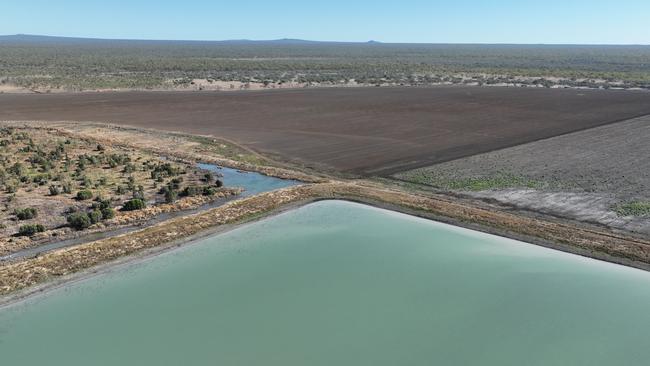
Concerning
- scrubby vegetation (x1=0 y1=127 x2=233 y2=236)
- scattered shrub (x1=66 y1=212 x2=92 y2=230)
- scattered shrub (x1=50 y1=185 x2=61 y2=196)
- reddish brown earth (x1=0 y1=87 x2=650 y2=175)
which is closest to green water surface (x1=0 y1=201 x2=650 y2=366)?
scattered shrub (x1=66 y1=212 x2=92 y2=230)

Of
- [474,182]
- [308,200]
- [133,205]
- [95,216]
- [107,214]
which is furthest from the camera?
[474,182]

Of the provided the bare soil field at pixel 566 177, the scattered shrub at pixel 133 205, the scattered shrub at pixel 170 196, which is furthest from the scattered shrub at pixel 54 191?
the bare soil field at pixel 566 177

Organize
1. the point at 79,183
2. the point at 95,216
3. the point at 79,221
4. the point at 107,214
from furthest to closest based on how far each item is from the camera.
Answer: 1. the point at 79,183
2. the point at 107,214
3. the point at 95,216
4. the point at 79,221

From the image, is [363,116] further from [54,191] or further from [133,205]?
[54,191]

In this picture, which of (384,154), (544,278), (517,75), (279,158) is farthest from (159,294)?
(517,75)

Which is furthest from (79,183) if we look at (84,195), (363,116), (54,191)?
(363,116)

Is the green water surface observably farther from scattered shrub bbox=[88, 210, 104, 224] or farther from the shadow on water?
scattered shrub bbox=[88, 210, 104, 224]

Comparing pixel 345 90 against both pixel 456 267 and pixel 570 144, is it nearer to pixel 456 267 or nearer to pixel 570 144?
pixel 570 144
